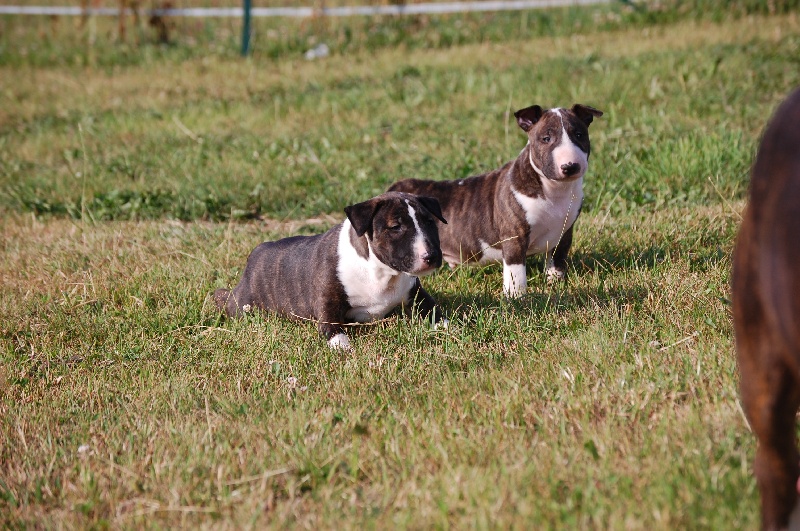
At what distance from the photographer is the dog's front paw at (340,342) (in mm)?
5215

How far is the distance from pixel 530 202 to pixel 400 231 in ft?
4.03

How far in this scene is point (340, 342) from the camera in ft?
17.4

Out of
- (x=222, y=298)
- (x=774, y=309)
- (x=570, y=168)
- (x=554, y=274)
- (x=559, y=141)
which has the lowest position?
(x=222, y=298)

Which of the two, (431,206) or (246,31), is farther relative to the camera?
(246,31)

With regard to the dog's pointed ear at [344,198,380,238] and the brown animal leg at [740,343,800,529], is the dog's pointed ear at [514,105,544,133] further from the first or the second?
the brown animal leg at [740,343,800,529]

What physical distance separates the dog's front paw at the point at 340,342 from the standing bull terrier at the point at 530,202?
112 centimetres

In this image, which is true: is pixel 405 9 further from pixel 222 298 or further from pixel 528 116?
pixel 222 298

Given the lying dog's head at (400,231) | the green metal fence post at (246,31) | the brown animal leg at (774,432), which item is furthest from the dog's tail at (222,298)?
the green metal fence post at (246,31)

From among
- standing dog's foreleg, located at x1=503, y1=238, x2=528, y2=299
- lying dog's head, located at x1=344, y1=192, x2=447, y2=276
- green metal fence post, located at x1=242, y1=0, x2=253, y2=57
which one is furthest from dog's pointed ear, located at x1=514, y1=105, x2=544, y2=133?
green metal fence post, located at x1=242, y1=0, x2=253, y2=57

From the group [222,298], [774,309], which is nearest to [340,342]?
[222,298]

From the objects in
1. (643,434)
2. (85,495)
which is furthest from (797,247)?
(85,495)

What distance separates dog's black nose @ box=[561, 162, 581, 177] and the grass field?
29.3 inches

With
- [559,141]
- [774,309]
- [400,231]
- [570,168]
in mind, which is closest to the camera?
[774,309]

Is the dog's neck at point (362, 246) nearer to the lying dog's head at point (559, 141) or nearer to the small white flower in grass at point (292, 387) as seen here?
the small white flower in grass at point (292, 387)
